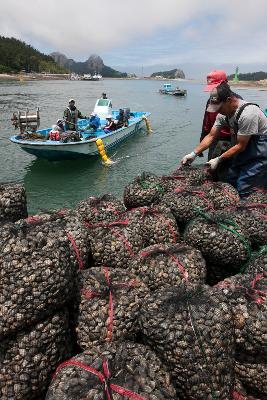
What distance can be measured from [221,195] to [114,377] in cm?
324

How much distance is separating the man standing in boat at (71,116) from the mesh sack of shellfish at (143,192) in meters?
9.13

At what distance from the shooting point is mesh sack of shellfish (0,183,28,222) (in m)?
4.17

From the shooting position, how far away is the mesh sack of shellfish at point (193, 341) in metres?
2.19

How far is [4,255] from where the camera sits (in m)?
2.40

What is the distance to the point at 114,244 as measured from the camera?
3492 millimetres

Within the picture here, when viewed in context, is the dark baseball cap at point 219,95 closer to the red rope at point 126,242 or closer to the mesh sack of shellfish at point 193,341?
the red rope at point 126,242

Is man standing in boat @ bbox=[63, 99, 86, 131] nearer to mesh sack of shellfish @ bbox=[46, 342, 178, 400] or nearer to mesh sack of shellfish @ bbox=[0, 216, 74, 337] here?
mesh sack of shellfish @ bbox=[0, 216, 74, 337]

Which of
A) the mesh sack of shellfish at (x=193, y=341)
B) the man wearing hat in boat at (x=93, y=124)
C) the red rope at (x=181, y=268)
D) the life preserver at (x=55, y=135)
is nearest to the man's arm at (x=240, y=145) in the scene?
the red rope at (x=181, y=268)

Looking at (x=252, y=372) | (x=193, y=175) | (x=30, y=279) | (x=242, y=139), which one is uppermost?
(x=242, y=139)

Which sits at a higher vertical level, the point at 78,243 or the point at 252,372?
the point at 78,243

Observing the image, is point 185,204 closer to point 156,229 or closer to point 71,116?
point 156,229

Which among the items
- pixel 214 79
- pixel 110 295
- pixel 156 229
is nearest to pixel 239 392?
pixel 110 295

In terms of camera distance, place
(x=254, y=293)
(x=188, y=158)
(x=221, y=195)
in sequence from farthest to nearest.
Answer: (x=188, y=158)
(x=221, y=195)
(x=254, y=293)

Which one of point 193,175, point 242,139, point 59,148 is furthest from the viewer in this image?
point 59,148
